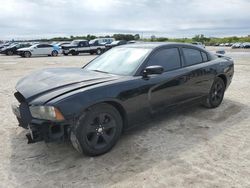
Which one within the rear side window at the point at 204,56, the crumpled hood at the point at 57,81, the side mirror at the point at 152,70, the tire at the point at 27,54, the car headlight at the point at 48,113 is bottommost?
the tire at the point at 27,54

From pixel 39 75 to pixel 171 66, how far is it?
2.19 metres

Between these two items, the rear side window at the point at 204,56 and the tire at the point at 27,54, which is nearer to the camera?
the rear side window at the point at 204,56

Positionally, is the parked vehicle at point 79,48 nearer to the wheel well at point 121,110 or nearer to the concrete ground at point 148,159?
the concrete ground at point 148,159

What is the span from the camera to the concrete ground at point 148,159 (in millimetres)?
3124

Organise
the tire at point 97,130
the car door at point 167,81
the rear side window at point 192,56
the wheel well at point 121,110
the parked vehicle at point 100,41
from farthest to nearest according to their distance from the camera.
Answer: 1. the parked vehicle at point 100,41
2. the rear side window at point 192,56
3. the car door at point 167,81
4. the wheel well at point 121,110
5. the tire at point 97,130

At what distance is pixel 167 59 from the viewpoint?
4770 millimetres

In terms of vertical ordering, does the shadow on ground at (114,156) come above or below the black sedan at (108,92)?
below

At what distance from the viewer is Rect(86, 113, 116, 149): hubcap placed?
3617 millimetres

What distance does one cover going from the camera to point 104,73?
439 centimetres

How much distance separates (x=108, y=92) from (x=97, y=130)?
524 millimetres

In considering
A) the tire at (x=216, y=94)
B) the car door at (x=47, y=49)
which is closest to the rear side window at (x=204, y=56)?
the tire at (x=216, y=94)

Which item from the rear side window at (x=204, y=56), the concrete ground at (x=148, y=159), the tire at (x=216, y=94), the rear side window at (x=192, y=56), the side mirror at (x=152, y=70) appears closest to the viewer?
the concrete ground at (x=148, y=159)

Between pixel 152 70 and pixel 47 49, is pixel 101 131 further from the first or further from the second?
pixel 47 49

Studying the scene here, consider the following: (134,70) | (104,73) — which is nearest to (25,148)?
(104,73)
